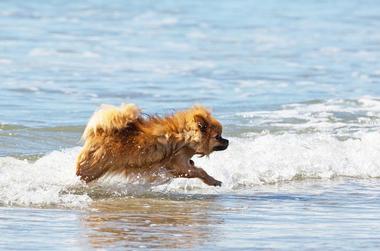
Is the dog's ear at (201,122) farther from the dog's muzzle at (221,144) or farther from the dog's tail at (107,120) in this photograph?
the dog's tail at (107,120)

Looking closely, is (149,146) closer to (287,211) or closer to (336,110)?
(287,211)

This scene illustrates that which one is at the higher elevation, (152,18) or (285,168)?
(152,18)

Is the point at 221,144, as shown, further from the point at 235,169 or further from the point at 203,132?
the point at 235,169

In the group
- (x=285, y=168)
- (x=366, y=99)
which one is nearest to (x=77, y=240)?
(x=285, y=168)

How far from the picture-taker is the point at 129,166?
985cm

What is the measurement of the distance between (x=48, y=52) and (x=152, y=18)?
867cm

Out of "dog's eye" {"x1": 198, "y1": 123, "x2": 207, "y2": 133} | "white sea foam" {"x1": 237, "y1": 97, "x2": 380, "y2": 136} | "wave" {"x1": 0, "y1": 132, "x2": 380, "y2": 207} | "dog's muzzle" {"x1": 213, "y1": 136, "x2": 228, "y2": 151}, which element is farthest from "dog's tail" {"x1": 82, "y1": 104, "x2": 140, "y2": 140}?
"white sea foam" {"x1": 237, "y1": 97, "x2": 380, "y2": 136}

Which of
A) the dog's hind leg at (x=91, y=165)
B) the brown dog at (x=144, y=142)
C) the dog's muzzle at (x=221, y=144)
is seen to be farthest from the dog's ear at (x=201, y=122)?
the dog's hind leg at (x=91, y=165)

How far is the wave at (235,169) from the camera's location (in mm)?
9484

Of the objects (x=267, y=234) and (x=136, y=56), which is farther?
(x=136, y=56)

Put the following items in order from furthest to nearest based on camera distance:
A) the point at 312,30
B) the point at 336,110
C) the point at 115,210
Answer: the point at 312,30 → the point at 336,110 → the point at 115,210

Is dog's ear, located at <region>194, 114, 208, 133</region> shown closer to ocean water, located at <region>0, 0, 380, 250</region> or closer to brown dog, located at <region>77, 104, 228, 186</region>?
brown dog, located at <region>77, 104, 228, 186</region>

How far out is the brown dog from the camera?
9.67 metres

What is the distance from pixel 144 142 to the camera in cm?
982
